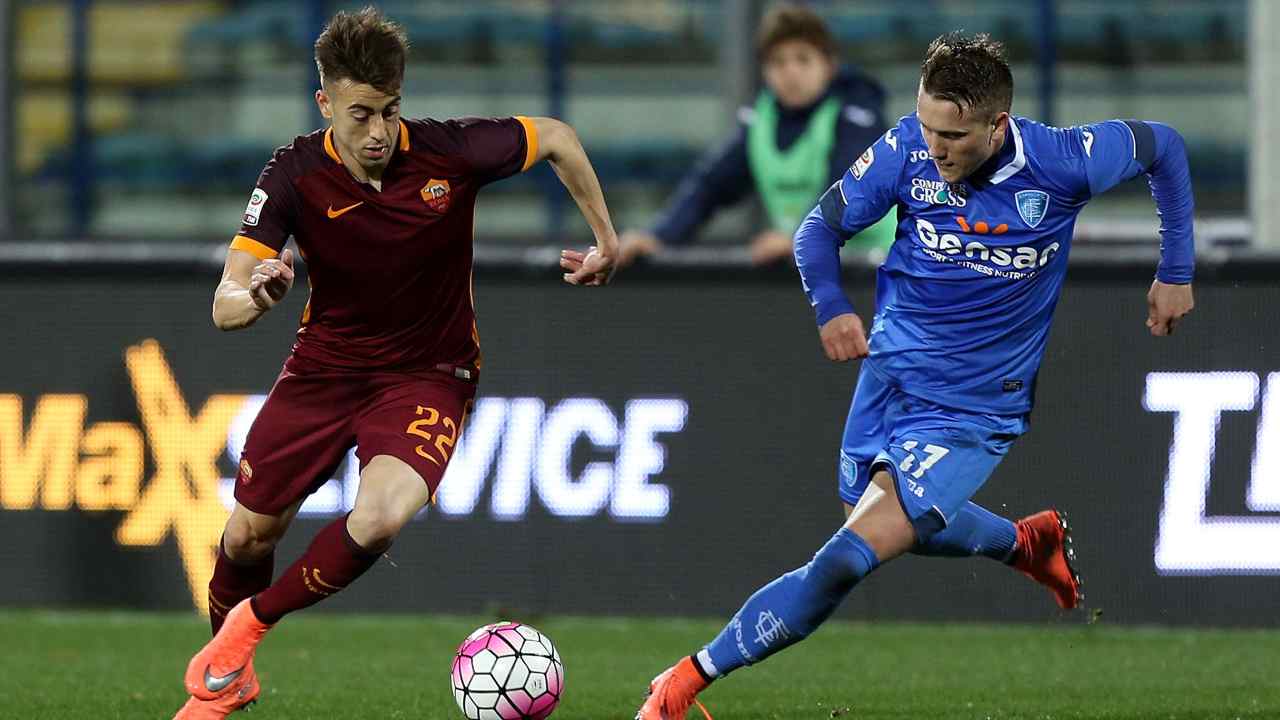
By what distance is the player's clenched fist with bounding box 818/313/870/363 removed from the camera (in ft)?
17.5

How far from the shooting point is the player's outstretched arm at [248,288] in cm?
487

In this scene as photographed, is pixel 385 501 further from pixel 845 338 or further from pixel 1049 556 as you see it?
pixel 1049 556

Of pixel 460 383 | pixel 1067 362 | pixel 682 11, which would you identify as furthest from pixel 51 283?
pixel 682 11

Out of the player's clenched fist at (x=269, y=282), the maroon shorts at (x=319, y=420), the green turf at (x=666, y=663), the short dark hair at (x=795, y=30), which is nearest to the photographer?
the player's clenched fist at (x=269, y=282)

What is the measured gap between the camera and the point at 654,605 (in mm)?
8062

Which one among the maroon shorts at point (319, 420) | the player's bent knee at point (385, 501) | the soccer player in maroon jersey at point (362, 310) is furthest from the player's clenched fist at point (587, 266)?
the player's bent knee at point (385, 501)

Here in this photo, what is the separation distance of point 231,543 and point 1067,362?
3.53m

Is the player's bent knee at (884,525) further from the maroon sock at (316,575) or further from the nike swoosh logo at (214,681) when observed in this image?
the nike swoosh logo at (214,681)

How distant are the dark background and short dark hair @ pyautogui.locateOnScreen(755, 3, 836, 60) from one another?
93cm

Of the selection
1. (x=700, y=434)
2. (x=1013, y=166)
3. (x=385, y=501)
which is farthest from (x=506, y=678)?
(x=700, y=434)

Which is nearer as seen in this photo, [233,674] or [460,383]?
[233,674]

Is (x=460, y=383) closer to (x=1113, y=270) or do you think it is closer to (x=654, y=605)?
(x=654, y=605)

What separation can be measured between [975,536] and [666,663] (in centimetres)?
171

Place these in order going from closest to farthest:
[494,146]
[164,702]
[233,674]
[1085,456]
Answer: [233,674], [494,146], [164,702], [1085,456]
